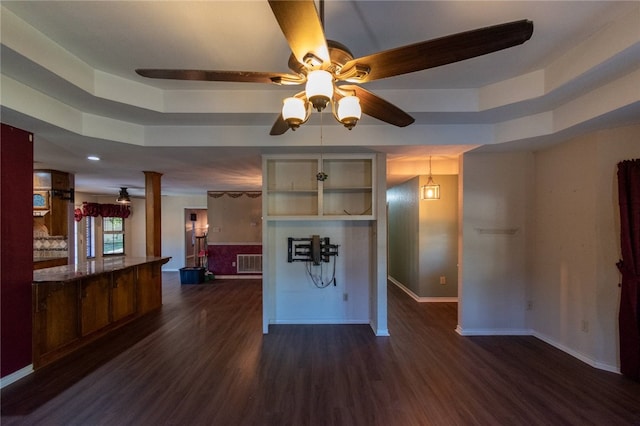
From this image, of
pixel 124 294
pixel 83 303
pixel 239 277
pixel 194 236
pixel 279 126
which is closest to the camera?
pixel 279 126

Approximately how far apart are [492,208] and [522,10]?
2.53 m

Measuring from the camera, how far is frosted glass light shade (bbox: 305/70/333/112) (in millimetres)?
1457

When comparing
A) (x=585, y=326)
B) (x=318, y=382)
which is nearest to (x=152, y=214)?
(x=318, y=382)

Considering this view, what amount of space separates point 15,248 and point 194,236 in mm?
7112

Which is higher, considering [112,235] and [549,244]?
[549,244]

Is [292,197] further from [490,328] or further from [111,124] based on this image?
[490,328]

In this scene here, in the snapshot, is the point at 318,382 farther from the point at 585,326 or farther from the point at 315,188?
the point at 585,326

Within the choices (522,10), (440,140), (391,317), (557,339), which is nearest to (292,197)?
(440,140)

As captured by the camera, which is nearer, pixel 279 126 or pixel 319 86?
pixel 319 86

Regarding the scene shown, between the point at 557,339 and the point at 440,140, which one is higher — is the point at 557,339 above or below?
below

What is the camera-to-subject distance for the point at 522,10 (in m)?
1.75

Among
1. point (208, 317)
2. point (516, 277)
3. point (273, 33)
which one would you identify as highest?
point (273, 33)

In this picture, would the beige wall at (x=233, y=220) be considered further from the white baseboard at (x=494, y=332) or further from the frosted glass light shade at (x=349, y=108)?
the frosted glass light shade at (x=349, y=108)

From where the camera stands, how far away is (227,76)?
160cm
